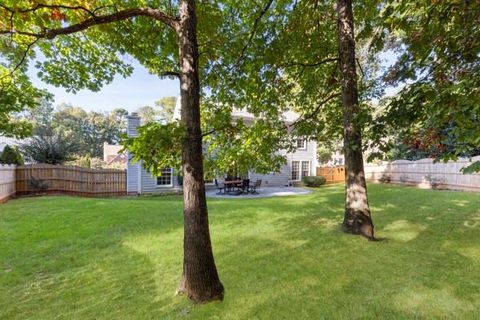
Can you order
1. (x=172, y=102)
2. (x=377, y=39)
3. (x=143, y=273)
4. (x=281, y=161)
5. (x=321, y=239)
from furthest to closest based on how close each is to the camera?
(x=172, y=102) → (x=281, y=161) → (x=321, y=239) → (x=377, y=39) → (x=143, y=273)

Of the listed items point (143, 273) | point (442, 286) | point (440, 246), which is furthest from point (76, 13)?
point (440, 246)

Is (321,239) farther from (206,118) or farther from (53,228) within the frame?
(53,228)

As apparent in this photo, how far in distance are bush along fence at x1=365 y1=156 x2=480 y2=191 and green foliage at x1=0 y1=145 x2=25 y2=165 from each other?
21.7 metres

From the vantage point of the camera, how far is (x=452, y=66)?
165 inches

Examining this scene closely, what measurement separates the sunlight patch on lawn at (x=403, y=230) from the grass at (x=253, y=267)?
0.14 feet

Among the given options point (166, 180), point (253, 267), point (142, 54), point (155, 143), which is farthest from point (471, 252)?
point (166, 180)

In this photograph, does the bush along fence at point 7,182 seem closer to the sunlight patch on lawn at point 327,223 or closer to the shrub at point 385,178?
the sunlight patch on lawn at point 327,223

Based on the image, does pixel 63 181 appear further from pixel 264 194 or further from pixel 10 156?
pixel 264 194

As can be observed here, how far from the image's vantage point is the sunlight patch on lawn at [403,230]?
5.88m

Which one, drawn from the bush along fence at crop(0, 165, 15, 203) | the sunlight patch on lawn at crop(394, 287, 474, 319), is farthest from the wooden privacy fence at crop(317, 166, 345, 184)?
the bush along fence at crop(0, 165, 15, 203)

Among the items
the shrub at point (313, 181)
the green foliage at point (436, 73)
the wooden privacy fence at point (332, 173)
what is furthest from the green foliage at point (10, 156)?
the wooden privacy fence at point (332, 173)

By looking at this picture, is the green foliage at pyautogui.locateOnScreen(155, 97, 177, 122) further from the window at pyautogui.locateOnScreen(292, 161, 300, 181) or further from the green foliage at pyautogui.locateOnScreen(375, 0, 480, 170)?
the green foliage at pyautogui.locateOnScreen(375, 0, 480, 170)

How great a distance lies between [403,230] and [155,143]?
6264mm

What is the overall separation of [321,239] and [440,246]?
2.25 meters
